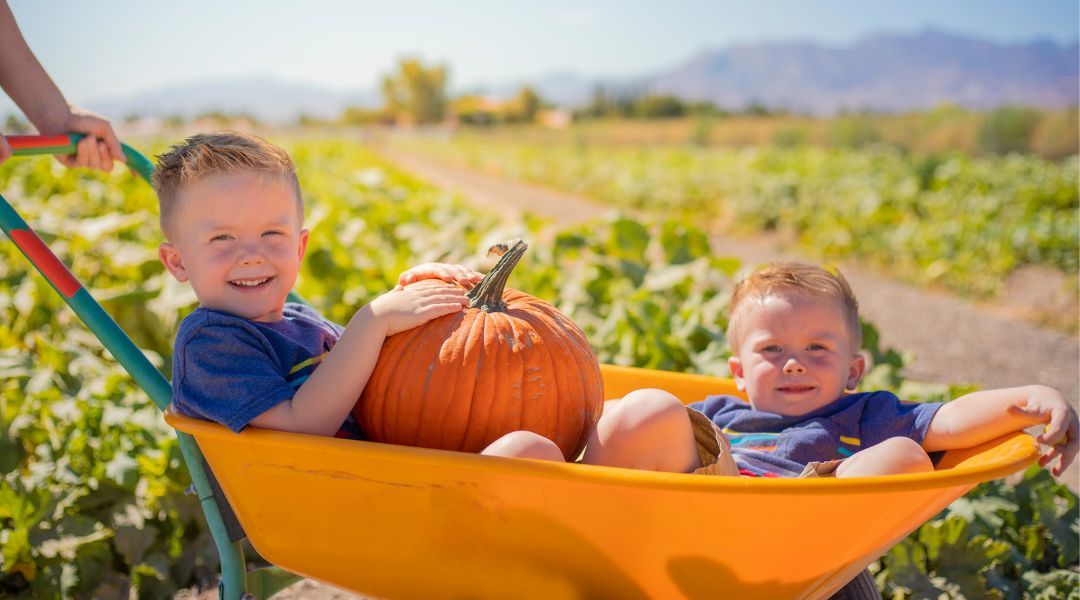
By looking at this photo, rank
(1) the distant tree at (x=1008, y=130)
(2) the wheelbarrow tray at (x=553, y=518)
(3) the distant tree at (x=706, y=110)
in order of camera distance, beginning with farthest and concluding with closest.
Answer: (3) the distant tree at (x=706, y=110)
(1) the distant tree at (x=1008, y=130)
(2) the wheelbarrow tray at (x=553, y=518)

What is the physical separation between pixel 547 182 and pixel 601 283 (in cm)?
1640

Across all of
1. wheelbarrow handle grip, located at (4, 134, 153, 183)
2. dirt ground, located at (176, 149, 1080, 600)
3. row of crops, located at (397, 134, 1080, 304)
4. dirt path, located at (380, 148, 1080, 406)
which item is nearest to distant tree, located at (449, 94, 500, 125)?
row of crops, located at (397, 134, 1080, 304)

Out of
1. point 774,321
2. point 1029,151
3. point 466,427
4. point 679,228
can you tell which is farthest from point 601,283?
point 1029,151

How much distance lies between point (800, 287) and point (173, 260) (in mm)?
1487

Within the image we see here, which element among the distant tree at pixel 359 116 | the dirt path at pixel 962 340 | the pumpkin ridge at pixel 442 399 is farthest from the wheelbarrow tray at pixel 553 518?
the distant tree at pixel 359 116

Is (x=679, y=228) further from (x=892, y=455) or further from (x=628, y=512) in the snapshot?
(x=628, y=512)

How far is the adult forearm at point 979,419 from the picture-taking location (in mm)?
1784

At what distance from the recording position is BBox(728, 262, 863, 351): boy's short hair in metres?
2.22

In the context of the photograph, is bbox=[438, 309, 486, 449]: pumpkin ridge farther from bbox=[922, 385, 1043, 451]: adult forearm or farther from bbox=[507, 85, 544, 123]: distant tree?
bbox=[507, 85, 544, 123]: distant tree

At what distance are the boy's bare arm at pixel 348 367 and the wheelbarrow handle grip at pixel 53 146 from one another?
3.25ft

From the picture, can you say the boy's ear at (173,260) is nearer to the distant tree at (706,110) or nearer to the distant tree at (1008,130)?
the distant tree at (1008,130)

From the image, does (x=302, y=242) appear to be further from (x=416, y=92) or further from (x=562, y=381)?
(x=416, y=92)

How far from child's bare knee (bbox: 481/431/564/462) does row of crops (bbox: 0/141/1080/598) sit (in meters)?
1.27

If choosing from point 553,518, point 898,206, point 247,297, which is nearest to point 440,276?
point 247,297
